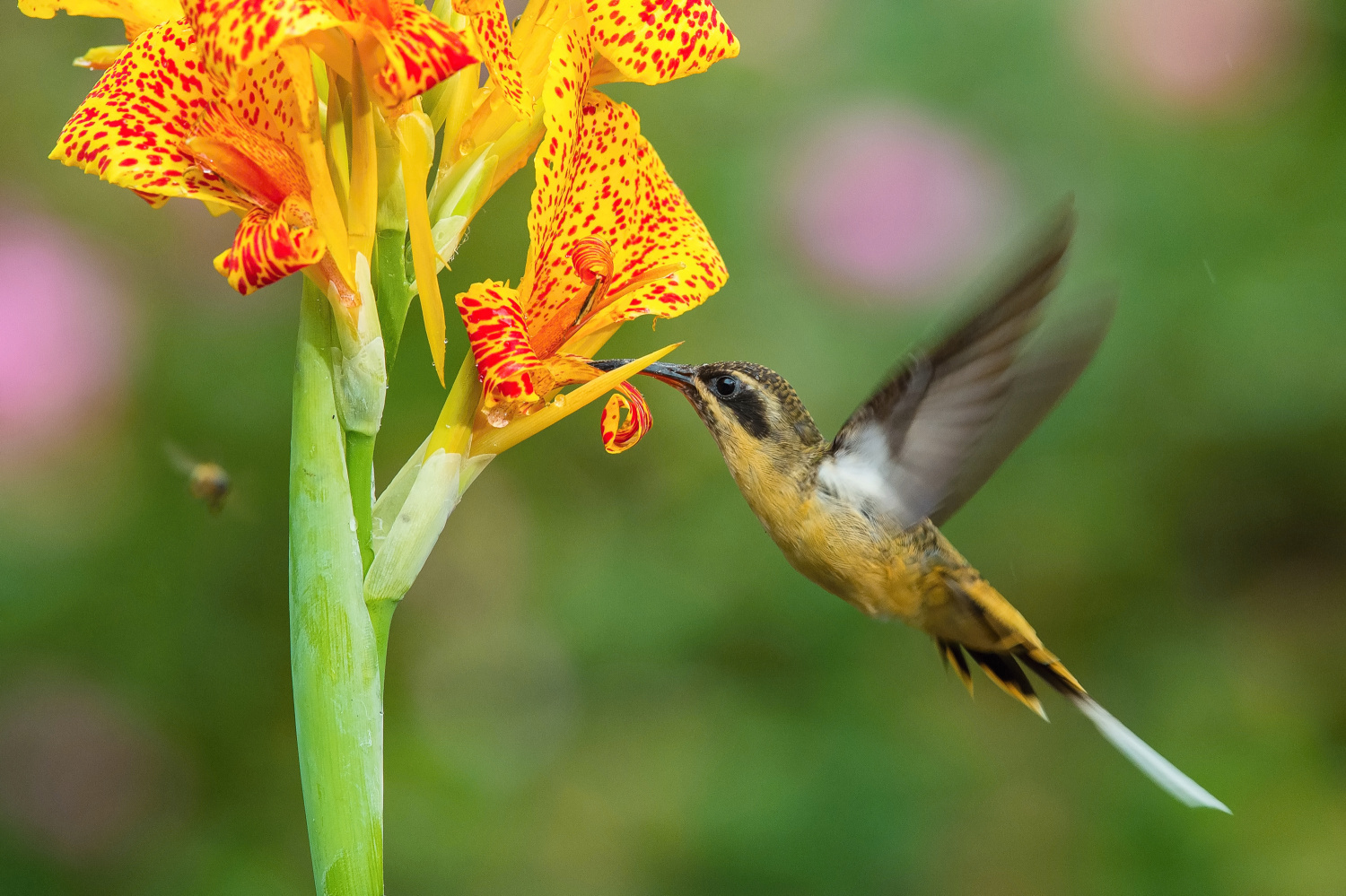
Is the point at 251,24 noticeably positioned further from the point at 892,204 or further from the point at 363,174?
the point at 892,204

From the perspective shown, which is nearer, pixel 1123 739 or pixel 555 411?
pixel 555 411

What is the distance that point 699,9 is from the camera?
3.12 ft

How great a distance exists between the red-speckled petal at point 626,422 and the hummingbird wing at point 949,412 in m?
0.28

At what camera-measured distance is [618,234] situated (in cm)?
104

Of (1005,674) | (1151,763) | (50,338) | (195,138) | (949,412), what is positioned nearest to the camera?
(195,138)

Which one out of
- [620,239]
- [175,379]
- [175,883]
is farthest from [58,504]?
[620,239]

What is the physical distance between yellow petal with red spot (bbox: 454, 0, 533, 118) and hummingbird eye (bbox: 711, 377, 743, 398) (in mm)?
449

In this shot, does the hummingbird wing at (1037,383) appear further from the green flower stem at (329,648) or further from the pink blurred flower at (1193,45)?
the pink blurred flower at (1193,45)

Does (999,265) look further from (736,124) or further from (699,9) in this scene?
(699,9)

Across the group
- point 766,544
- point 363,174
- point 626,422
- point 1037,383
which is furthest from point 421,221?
point 766,544

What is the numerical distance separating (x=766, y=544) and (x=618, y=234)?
40.4 inches

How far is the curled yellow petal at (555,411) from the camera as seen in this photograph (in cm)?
90

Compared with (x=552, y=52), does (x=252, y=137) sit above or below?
below

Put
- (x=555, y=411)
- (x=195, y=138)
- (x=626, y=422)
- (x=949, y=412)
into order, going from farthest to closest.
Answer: (x=949, y=412) < (x=626, y=422) < (x=555, y=411) < (x=195, y=138)
